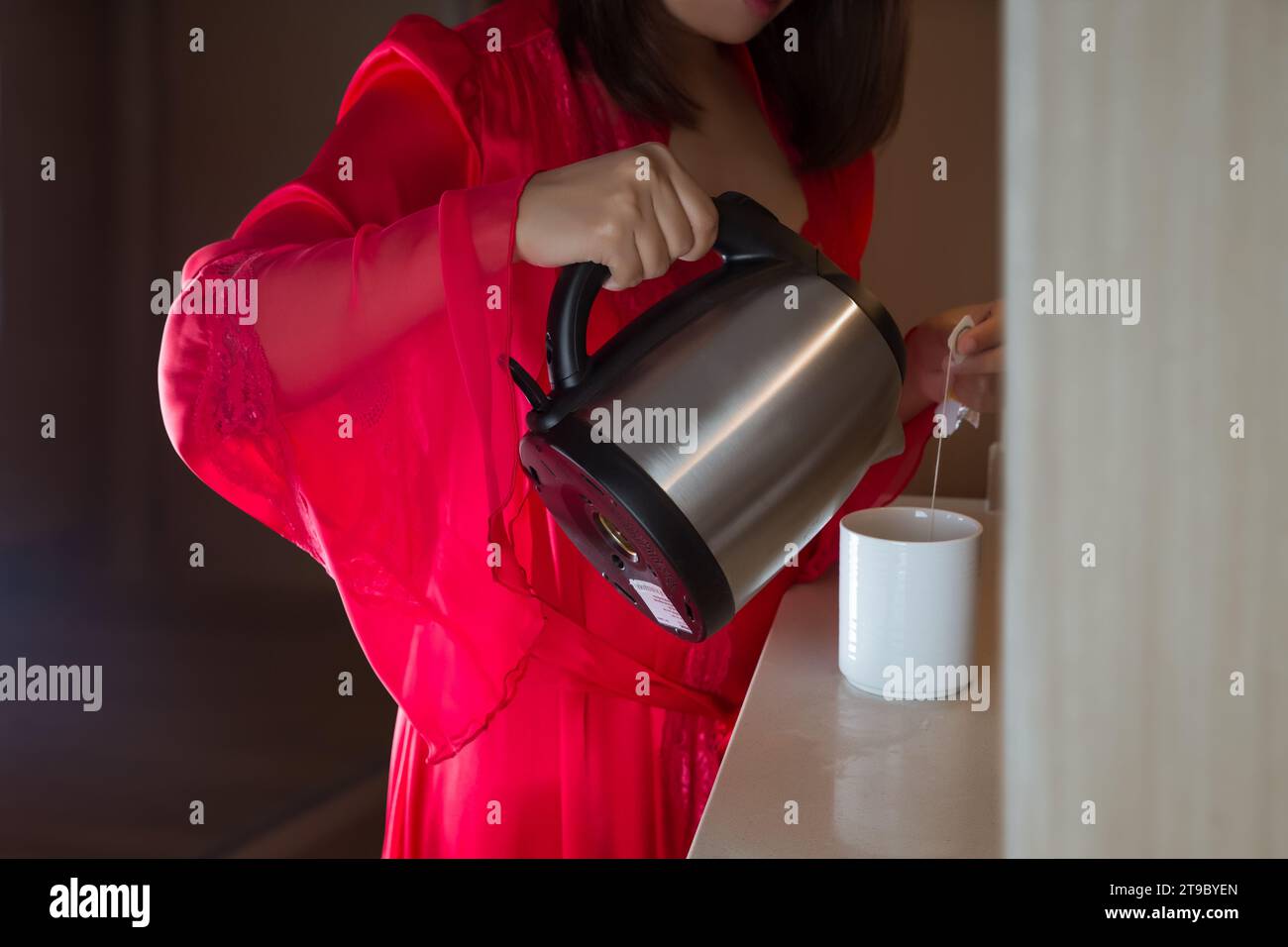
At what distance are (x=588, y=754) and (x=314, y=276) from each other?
17.4 inches

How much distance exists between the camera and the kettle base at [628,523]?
1.59 ft

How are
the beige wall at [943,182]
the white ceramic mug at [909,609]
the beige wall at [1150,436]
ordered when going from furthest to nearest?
the beige wall at [943,182] < the white ceramic mug at [909,609] < the beige wall at [1150,436]

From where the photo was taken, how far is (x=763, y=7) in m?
0.77

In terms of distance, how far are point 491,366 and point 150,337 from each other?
1067 millimetres

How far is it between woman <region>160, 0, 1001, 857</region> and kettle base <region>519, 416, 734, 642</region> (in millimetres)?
97

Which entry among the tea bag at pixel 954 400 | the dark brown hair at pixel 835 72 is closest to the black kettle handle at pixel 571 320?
the tea bag at pixel 954 400

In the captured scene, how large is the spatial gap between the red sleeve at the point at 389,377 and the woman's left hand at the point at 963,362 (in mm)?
392

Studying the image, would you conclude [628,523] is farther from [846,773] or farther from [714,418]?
[846,773]

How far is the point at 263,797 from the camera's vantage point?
5.86 ft

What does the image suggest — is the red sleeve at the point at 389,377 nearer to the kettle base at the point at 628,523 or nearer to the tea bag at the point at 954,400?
the kettle base at the point at 628,523

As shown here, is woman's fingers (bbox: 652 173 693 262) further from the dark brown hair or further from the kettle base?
the dark brown hair

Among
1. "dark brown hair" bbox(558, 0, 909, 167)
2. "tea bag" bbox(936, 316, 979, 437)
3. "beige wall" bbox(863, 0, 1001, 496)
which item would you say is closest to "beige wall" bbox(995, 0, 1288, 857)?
"tea bag" bbox(936, 316, 979, 437)
